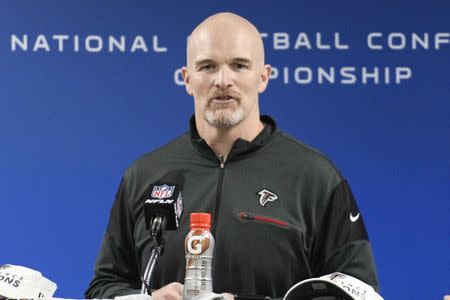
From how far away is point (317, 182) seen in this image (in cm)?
278

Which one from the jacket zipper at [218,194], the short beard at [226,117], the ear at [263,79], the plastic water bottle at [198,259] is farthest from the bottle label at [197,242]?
the ear at [263,79]

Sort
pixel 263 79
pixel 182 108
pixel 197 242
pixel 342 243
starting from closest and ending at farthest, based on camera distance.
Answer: pixel 197 242 < pixel 342 243 < pixel 263 79 < pixel 182 108

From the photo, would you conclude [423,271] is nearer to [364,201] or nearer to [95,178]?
[364,201]

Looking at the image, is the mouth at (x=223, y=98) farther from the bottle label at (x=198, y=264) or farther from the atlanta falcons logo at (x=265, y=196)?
the bottle label at (x=198, y=264)

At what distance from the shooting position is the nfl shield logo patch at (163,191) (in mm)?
2266

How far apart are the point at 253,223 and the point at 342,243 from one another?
225mm

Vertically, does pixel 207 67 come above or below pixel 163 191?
above

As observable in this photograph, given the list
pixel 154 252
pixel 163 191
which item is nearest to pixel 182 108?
pixel 163 191

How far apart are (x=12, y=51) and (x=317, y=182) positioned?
1675mm

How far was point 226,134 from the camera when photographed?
283 centimetres

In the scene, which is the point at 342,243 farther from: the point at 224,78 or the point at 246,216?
the point at 224,78

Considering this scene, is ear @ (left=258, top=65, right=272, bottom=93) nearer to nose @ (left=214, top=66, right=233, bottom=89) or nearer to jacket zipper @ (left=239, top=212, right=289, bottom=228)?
nose @ (left=214, top=66, right=233, bottom=89)

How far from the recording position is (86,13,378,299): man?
268 cm

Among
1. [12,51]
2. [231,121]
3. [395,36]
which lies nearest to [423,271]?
[395,36]
